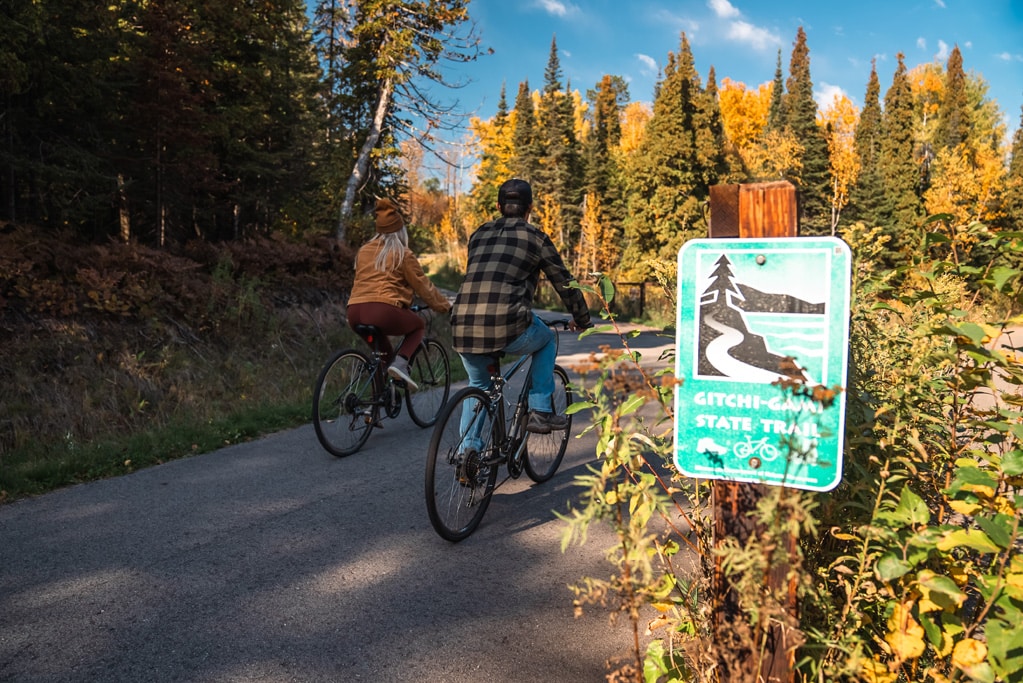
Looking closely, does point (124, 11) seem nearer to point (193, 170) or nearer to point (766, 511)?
point (193, 170)

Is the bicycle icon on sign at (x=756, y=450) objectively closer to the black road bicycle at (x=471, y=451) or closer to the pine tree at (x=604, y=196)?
the black road bicycle at (x=471, y=451)

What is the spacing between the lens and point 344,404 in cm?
628

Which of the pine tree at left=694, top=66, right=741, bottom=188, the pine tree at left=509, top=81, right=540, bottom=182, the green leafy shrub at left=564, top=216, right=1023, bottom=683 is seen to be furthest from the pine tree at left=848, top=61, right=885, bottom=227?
the green leafy shrub at left=564, top=216, right=1023, bottom=683

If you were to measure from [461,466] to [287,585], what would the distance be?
1.20 m

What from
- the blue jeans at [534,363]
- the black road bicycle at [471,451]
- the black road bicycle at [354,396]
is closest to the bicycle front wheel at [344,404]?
the black road bicycle at [354,396]

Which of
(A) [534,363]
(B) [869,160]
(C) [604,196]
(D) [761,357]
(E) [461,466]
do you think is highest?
(B) [869,160]

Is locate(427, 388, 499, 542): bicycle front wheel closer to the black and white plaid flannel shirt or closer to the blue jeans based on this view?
the blue jeans

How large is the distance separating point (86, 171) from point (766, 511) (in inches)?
452

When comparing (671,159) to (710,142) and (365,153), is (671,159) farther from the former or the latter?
(365,153)

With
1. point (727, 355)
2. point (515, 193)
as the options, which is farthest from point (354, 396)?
point (727, 355)

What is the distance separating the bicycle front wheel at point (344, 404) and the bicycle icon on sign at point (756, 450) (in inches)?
174

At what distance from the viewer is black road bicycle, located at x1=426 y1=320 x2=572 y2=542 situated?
4.19 m

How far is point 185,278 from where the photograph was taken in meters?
10.3

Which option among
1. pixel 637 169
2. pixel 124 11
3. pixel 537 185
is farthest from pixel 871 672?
pixel 537 185
